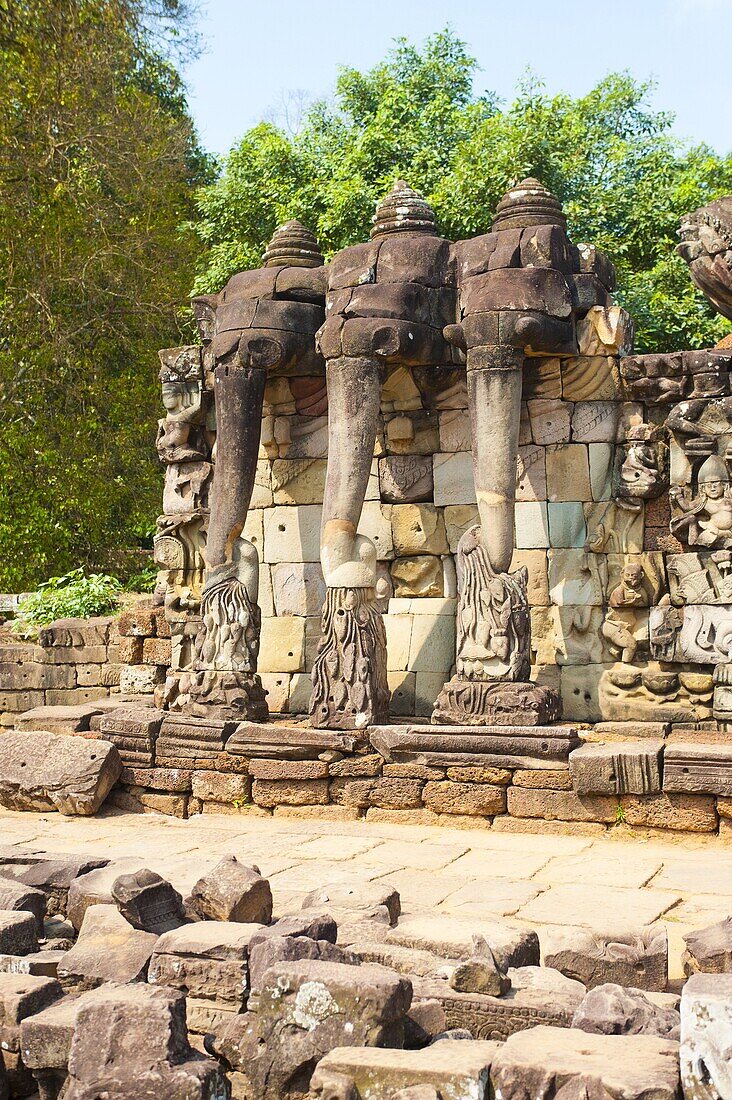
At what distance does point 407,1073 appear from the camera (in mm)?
3363

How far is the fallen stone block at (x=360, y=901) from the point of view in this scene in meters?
4.99

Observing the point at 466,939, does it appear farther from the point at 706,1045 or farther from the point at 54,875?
the point at 54,875

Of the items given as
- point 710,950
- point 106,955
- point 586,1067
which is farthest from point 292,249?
point 586,1067

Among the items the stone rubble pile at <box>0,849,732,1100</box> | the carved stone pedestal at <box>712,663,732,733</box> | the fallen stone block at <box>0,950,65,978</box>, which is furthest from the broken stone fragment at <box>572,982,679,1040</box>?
the carved stone pedestal at <box>712,663,732,733</box>

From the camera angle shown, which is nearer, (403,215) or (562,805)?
(562,805)

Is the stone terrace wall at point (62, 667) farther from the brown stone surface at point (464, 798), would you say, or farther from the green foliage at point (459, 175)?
the green foliage at point (459, 175)

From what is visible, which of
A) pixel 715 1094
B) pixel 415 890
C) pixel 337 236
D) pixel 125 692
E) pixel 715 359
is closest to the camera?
pixel 715 1094

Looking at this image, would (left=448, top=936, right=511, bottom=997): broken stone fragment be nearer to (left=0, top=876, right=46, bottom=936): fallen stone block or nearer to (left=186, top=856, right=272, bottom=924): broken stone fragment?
(left=186, top=856, right=272, bottom=924): broken stone fragment

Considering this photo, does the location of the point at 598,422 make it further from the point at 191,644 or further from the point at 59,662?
the point at 59,662

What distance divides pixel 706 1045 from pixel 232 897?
217 cm

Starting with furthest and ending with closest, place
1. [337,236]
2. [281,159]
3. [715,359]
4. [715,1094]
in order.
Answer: [281,159] < [337,236] < [715,359] < [715,1094]

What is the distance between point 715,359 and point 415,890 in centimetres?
419

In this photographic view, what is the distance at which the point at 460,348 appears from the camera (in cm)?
848

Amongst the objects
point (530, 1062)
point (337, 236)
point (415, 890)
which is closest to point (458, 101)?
point (337, 236)
